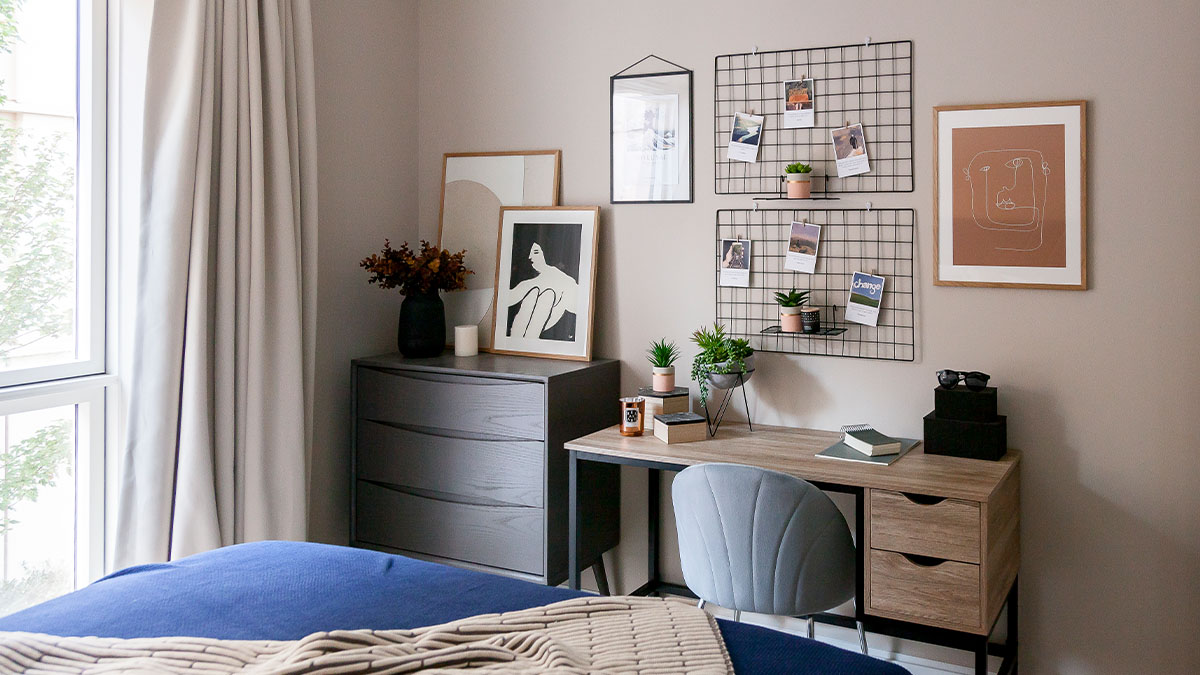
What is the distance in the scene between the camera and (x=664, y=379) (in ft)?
10.00

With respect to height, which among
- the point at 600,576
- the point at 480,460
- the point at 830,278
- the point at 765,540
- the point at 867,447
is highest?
the point at 830,278

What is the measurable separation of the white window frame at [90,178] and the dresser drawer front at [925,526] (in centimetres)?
218

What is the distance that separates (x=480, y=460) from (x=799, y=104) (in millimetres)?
1516

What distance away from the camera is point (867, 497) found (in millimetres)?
2389

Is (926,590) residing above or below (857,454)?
below

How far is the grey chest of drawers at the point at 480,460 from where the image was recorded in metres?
2.99

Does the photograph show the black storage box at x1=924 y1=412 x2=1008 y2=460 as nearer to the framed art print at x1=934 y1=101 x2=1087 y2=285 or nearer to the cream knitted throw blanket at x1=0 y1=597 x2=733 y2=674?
the framed art print at x1=934 y1=101 x2=1087 y2=285

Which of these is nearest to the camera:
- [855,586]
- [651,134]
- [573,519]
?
[855,586]

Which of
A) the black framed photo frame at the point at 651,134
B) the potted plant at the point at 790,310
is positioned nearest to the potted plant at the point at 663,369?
the potted plant at the point at 790,310

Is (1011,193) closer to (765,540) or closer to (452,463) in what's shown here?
(765,540)

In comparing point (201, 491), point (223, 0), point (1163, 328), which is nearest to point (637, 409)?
point (201, 491)

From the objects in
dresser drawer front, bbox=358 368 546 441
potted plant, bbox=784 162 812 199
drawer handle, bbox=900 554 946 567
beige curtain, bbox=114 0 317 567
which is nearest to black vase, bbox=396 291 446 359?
dresser drawer front, bbox=358 368 546 441

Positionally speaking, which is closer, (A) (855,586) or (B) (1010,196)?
(A) (855,586)

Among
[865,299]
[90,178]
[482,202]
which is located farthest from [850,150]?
[90,178]
